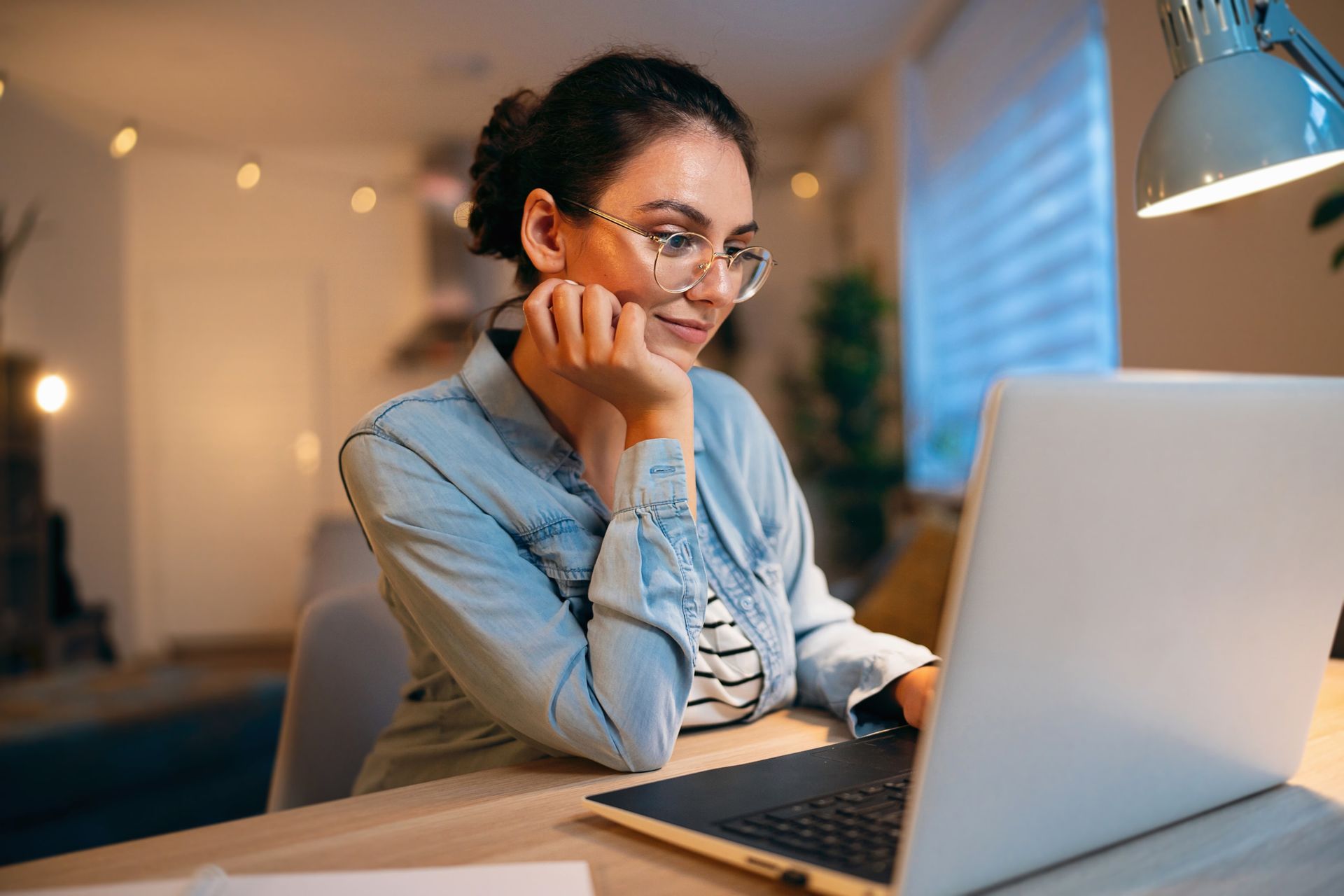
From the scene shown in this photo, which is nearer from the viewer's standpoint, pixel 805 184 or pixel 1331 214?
pixel 1331 214

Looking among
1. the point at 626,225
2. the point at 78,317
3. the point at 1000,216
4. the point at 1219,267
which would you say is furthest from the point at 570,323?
the point at 78,317

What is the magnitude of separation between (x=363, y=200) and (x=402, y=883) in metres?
5.34

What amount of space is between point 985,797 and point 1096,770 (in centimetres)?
9

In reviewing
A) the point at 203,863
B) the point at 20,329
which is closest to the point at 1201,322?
the point at 203,863

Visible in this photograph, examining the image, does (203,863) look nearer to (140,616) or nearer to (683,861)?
(683,861)

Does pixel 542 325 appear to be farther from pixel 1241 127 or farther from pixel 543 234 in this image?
pixel 1241 127

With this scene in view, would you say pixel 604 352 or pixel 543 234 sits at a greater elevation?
pixel 543 234

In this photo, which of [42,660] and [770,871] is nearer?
[770,871]

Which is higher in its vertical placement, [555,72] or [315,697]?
[555,72]

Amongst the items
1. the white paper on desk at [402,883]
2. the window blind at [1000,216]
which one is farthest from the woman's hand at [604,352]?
the window blind at [1000,216]

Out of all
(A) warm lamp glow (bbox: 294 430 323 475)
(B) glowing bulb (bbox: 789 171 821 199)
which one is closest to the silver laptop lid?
(B) glowing bulb (bbox: 789 171 821 199)

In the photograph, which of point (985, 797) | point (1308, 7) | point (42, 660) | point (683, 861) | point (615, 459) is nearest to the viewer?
point (985, 797)

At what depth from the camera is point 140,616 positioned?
5.29 metres

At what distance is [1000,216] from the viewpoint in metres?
3.42
